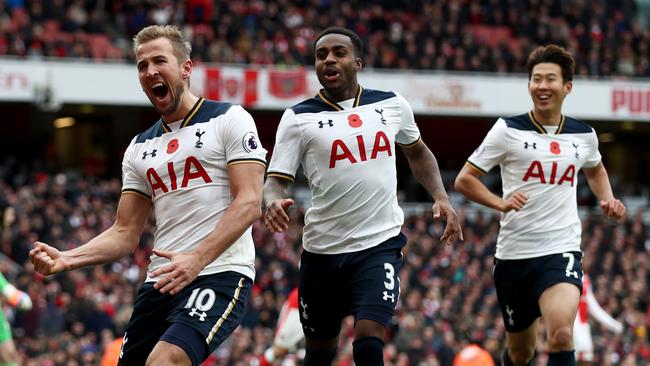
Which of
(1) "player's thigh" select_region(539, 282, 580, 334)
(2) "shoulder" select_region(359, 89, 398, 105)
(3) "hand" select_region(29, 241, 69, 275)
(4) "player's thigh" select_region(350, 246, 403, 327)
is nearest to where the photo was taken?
(3) "hand" select_region(29, 241, 69, 275)

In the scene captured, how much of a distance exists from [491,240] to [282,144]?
799 inches

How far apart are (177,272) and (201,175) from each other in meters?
0.81

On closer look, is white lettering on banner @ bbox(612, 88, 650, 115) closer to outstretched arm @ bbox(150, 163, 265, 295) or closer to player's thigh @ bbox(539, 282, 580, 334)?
player's thigh @ bbox(539, 282, 580, 334)

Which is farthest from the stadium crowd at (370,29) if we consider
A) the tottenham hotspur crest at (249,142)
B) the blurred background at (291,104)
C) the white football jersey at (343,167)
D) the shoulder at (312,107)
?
the tottenham hotspur crest at (249,142)

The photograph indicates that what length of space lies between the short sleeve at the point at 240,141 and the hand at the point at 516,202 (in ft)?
8.54

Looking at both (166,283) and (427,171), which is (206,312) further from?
(427,171)

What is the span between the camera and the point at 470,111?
34.4 m

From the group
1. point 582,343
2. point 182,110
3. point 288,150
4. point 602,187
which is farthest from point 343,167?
point 582,343

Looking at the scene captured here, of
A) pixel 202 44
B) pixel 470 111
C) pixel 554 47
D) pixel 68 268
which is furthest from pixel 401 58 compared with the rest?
pixel 68 268

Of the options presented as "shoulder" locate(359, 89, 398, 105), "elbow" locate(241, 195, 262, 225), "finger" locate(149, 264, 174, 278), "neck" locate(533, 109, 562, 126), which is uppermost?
"shoulder" locate(359, 89, 398, 105)

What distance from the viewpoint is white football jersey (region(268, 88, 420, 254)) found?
316 inches

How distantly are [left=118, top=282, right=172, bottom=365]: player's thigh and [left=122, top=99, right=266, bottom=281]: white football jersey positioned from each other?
0.13 m

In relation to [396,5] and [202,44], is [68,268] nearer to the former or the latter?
[202,44]

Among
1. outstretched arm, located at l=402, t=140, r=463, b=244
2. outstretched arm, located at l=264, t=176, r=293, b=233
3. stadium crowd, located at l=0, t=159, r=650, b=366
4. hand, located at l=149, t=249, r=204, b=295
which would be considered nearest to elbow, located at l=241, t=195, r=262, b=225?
hand, located at l=149, t=249, r=204, b=295
